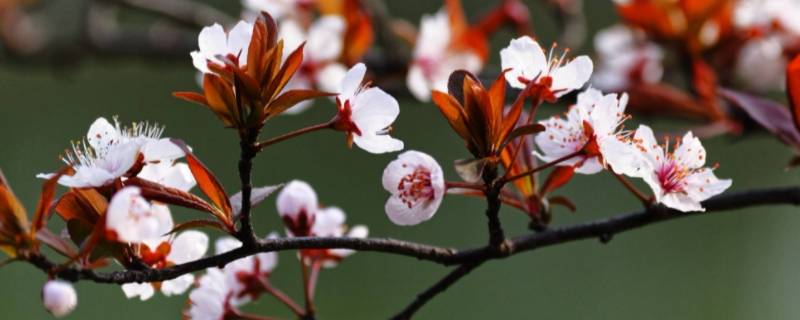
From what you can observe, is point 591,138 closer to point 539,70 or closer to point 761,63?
point 539,70

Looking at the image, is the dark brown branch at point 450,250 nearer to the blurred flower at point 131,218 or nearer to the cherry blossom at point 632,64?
the blurred flower at point 131,218

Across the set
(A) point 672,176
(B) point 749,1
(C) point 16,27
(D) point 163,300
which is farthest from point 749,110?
(D) point 163,300

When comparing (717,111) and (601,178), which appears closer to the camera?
(717,111)

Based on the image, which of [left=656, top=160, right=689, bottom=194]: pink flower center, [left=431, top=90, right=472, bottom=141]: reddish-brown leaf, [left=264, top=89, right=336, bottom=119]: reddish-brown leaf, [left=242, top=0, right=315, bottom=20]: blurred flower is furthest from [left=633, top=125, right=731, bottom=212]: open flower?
[left=242, top=0, right=315, bottom=20]: blurred flower

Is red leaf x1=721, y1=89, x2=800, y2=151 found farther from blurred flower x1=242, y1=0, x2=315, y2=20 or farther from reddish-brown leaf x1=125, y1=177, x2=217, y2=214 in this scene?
blurred flower x1=242, y1=0, x2=315, y2=20

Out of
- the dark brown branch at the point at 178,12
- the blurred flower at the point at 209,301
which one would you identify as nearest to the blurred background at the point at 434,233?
the dark brown branch at the point at 178,12

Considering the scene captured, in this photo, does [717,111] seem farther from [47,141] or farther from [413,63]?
[47,141]

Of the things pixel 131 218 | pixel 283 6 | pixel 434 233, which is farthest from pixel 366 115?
pixel 434 233
